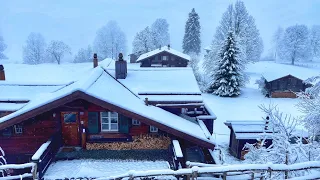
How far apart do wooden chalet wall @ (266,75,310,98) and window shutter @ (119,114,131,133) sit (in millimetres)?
30256

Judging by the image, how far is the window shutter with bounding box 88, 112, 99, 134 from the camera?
48.3 feet

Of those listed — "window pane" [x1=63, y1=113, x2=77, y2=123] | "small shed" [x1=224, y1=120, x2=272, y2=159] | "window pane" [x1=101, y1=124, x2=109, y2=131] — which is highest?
"window pane" [x1=63, y1=113, x2=77, y2=123]

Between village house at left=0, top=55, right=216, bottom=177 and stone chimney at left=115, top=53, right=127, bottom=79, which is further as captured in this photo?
stone chimney at left=115, top=53, right=127, bottom=79

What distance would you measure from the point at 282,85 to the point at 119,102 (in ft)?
108

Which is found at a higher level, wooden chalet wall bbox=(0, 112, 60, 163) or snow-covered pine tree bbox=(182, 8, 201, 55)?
snow-covered pine tree bbox=(182, 8, 201, 55)

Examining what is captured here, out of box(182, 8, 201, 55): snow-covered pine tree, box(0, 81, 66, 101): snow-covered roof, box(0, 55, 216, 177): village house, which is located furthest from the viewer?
box(182, 8, 201, 55): snow-covered pine tree

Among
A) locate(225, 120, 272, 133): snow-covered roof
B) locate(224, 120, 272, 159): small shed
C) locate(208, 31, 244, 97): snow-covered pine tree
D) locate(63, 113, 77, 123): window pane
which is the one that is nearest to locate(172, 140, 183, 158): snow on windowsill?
locate(63, 113, 77, 123): window pane

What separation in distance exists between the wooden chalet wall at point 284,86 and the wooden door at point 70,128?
32147 mm

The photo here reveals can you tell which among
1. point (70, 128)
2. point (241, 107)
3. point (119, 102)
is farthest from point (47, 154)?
point (241, 107)

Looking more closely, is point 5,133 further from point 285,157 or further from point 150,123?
point 285,157

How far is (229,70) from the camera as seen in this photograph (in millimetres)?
38906

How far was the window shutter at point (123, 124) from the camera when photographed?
14.9m

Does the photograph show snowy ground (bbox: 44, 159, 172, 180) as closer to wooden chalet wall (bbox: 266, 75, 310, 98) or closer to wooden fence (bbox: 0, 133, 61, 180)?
wooden fence (bbox: 0, 133, 61, 180)

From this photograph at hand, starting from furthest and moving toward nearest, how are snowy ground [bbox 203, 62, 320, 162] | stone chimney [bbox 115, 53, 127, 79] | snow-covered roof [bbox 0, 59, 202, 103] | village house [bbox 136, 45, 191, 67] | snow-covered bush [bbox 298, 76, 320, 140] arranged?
village house [bbox 136, 45, 191, 67] → snowy ground [bbox 203, 62, 320, 162] → stone chimney [bbox 115, 53, 127, 79] → snow-covered roof [bbox 0, 59, 202, 103] → snow-covered bush [bbox 298, 76, 320, 140]
